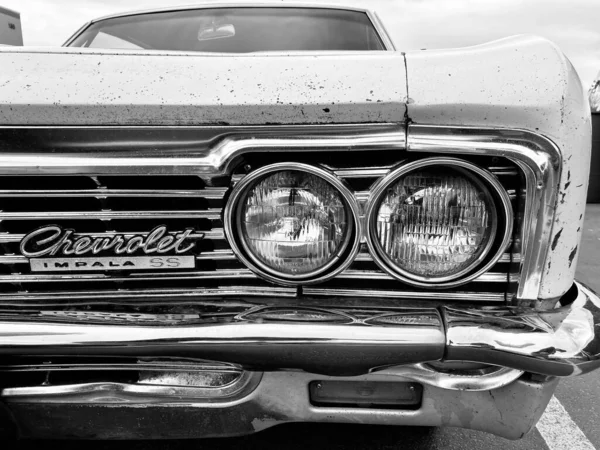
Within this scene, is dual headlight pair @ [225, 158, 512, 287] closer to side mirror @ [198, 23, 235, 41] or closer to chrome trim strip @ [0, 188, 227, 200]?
chrome trim strip @ [0, 188, 227, 200]

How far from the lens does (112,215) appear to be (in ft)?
3.85

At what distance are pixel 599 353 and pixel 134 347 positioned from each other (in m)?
1.08

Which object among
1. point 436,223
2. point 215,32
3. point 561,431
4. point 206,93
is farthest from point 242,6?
point 561,431

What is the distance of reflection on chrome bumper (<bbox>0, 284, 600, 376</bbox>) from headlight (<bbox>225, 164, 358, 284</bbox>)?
0.13 meters

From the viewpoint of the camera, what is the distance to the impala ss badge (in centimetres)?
118

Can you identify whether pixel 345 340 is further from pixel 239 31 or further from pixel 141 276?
pixel 239 31

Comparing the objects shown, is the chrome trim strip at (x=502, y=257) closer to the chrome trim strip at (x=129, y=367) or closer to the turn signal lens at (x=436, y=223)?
the turn signal lens at (x=436, y=223)

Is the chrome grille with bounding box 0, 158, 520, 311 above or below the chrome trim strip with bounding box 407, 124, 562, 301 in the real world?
below

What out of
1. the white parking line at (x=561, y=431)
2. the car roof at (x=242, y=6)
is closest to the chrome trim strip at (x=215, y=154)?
the white parking line at (x=561, y=431)

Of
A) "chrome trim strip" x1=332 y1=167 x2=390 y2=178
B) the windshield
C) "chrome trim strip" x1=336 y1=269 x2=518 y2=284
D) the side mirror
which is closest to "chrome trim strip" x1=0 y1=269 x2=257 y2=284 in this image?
"chrome trim strip" x1=336 y1=269 x2=518 y2=284

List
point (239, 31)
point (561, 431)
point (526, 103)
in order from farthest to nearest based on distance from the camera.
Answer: point (239, 31) < point (561, 431) < point (526, 103)

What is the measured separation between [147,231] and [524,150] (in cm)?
93

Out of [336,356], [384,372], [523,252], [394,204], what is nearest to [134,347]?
[336,356]

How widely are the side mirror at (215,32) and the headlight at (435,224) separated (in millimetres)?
1798
